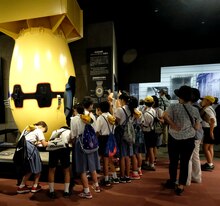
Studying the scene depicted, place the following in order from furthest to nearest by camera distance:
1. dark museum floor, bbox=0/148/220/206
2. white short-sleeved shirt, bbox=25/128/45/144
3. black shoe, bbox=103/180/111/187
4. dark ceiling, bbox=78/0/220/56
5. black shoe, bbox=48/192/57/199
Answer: dark ceiling, bbox=78/0/220/56 < black shoe, bbox=103/180/111/187 < white short-sleeved shirt, bbox=25/128/45/144 < black shoe, bbox=48/192/57/199 < dark museum floor, bbox=0/148/220/206

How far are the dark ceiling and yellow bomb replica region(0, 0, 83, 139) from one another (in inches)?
51.5

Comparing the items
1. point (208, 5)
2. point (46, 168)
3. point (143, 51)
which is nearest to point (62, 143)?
point (46, 168)

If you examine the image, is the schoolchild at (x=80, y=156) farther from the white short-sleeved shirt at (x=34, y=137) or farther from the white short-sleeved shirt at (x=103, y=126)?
the white short-sleeved shirt at (x=34, y=137)

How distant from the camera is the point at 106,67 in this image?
5457 mm

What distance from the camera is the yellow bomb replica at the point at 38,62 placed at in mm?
3914

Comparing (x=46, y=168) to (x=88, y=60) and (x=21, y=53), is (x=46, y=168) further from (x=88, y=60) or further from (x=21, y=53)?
(x=88, y=60)

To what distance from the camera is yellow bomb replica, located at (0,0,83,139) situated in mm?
3914

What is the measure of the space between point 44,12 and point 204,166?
4049 mm

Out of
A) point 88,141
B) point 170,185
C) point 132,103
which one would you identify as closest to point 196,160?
point 170,185

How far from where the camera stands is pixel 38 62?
398cm

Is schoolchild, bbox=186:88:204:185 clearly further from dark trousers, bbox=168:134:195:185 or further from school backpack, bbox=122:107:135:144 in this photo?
school backpack, bbox=122:107:135:144

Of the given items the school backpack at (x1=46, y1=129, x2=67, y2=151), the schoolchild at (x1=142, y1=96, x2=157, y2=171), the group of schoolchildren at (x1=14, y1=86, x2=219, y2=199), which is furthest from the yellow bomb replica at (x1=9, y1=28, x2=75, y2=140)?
the schoolchild at (x1=142, y1=96, x2=157, y2=171)

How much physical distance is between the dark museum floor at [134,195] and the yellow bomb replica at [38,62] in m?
1.23

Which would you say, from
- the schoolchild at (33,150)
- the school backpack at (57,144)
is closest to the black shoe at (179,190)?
the school backpack at (57,144)
